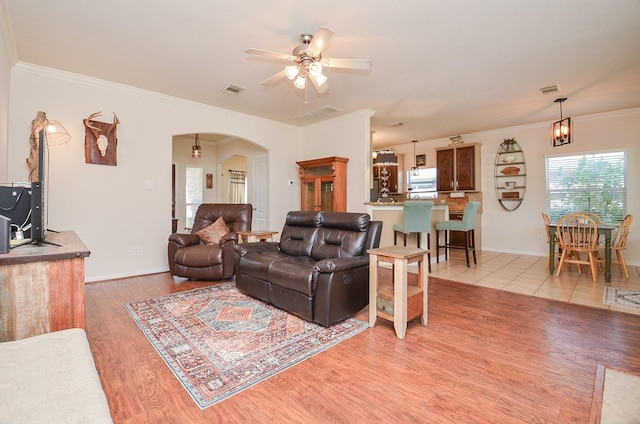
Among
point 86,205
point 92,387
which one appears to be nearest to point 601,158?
point 92,387

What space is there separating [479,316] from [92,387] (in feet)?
9.80

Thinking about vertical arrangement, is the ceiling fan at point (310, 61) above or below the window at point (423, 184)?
above

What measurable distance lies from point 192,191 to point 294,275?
614 cm

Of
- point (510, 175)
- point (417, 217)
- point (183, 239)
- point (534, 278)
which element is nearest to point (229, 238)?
point (183, 239)

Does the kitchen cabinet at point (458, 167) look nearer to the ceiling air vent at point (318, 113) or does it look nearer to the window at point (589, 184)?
the window at point (589, 184)

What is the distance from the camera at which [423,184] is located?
25.2 feet

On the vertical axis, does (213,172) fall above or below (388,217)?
above

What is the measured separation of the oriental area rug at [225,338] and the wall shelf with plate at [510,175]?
5348 millimetres

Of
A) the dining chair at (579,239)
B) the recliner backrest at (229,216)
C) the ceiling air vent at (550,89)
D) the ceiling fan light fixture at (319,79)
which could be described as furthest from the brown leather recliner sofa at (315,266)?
the ceiling air vent at (550,89)

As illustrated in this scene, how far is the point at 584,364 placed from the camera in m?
2.05

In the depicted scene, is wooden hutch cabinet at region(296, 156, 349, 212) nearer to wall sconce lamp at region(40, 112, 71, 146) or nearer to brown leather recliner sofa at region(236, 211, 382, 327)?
brown leather recliner sofa at region(236, 211, 382, 327)

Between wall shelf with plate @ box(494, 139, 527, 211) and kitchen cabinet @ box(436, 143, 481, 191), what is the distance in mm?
413

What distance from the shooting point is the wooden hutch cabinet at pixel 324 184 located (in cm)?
543

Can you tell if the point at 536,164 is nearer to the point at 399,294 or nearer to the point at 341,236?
the point at 341,236
